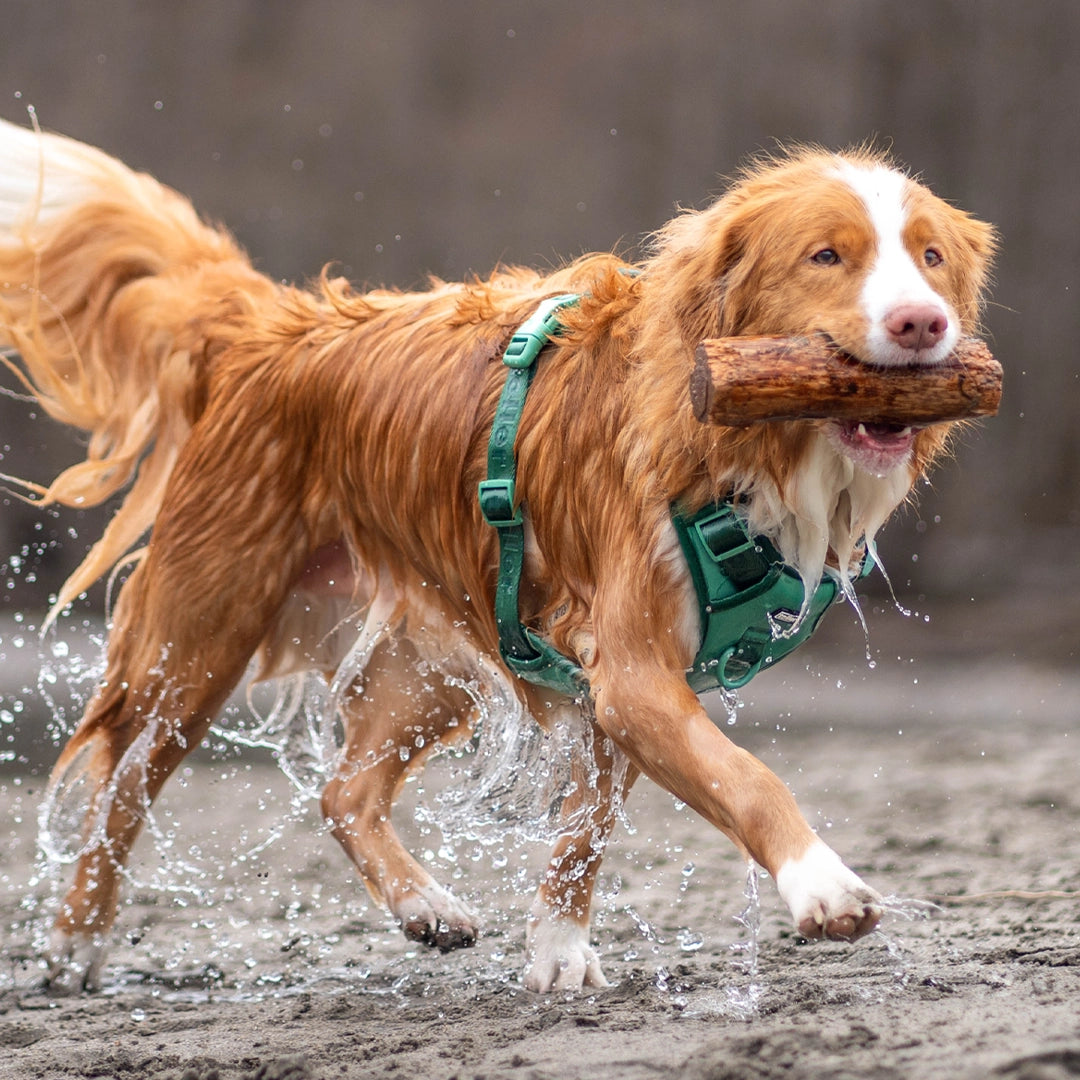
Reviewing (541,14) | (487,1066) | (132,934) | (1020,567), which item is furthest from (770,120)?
(487,1066)

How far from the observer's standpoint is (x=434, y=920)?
14.1 ft

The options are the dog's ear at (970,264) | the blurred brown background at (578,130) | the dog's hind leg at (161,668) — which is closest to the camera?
the dog's ear at (970,264)

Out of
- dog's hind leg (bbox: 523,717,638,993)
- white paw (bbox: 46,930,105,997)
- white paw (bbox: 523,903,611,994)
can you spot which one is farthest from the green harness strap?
white paw (bbox: 46,930,105,997)

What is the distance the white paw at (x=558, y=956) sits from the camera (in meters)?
3.89

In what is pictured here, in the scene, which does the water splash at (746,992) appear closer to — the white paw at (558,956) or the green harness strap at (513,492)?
the white paw at (558,956)

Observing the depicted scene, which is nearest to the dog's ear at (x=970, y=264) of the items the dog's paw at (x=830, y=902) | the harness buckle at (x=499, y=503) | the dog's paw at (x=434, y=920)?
the harness buckle at (x=499, y=503)

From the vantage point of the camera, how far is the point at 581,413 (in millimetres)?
3430

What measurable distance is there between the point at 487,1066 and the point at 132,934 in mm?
2152

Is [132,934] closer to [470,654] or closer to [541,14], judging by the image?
[470,654]

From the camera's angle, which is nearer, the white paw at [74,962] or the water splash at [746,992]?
the water splash at [746,992]

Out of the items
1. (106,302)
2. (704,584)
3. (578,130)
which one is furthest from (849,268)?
(578,130)

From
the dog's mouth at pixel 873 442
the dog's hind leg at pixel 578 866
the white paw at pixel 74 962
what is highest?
the dog's mouth at pixel 873 442

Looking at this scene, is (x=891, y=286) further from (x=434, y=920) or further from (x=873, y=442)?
(x=434, y=920)

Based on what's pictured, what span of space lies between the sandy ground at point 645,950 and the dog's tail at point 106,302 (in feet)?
4.10
